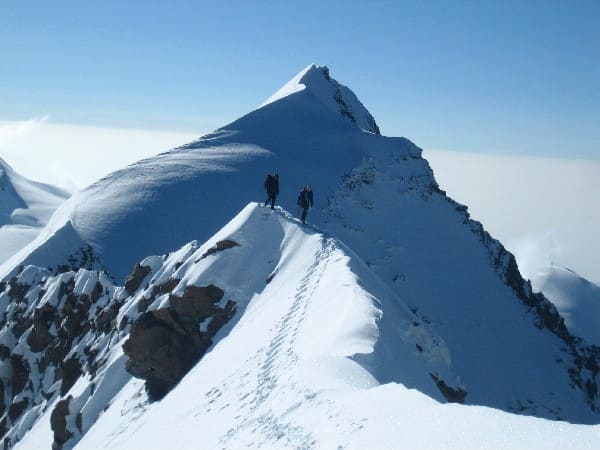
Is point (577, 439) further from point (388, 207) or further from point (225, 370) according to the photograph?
point (388, 207)

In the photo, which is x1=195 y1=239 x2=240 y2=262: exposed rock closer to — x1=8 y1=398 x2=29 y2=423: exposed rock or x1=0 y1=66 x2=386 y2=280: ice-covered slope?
x1=0 y1=66 x2=386 y2=280: ice-covered slope

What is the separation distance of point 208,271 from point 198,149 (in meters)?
30.9

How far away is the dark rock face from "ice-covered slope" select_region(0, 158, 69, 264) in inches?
2554

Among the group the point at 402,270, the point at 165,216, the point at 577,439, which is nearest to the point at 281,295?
the point at 577,439

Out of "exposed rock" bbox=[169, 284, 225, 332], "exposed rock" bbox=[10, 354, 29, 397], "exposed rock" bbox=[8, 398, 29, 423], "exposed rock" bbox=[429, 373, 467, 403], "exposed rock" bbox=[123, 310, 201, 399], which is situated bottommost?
"exposed rock" bbox=[8, 398, 29, 423]

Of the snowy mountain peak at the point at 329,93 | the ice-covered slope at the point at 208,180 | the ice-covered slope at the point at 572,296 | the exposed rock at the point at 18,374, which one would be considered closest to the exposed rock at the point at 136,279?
the ice-covered slope at the point at 208,180

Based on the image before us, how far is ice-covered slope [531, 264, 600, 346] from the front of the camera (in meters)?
127

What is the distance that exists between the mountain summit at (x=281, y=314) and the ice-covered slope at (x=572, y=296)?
84589 mm

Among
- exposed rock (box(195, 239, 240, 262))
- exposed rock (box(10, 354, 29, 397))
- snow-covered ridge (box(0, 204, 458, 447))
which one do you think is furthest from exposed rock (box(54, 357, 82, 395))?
exposed rock (box(195, 239, 240, 262))

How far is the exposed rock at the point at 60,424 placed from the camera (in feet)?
78.1

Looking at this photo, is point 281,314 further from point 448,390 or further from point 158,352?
point 158,352

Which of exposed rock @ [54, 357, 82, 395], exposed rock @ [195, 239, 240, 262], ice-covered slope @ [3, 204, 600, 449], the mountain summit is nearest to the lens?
ice-covered slope @ [3, 204, 600, 449]

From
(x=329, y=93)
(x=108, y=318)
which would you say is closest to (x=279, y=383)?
(x=108, y=318)

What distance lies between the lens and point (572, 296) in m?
148
